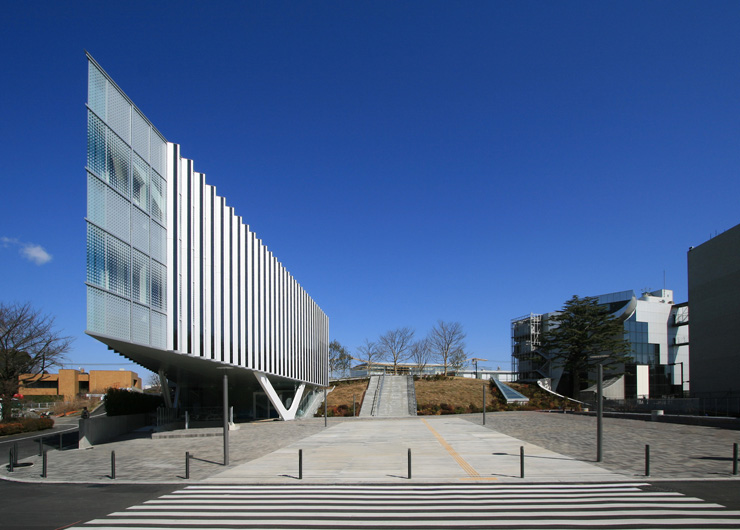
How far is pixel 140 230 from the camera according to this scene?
21969 mm

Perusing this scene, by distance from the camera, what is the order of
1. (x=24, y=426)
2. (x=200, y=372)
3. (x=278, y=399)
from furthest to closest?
(x=278, y=399) < (x=24, y=426) < (x=200, y=372)

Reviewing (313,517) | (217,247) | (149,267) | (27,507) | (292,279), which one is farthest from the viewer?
(292,279)

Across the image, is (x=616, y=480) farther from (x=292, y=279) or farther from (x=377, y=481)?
(x=292, y=279)

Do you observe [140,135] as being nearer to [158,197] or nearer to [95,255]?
[158,197]

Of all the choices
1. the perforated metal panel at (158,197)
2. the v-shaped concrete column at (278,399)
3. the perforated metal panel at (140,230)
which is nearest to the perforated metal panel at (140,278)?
the perforated metal panel at (140,230)

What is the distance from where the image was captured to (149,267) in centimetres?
2261

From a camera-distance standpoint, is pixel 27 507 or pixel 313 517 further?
pixel 27 507

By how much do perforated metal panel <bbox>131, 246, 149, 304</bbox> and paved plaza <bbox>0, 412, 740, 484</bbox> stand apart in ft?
19.5

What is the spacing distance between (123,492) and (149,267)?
10.5m

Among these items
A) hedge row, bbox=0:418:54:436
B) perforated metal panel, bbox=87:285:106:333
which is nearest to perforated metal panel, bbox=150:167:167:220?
perforated metal panel, bbox=87:285:106:333

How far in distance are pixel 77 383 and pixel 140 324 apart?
79.7 m

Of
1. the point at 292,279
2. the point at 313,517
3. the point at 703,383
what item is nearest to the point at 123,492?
the point at 313,517

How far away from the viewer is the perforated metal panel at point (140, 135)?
22175 millimetres

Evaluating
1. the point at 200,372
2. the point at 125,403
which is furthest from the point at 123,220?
the point at 125,403
